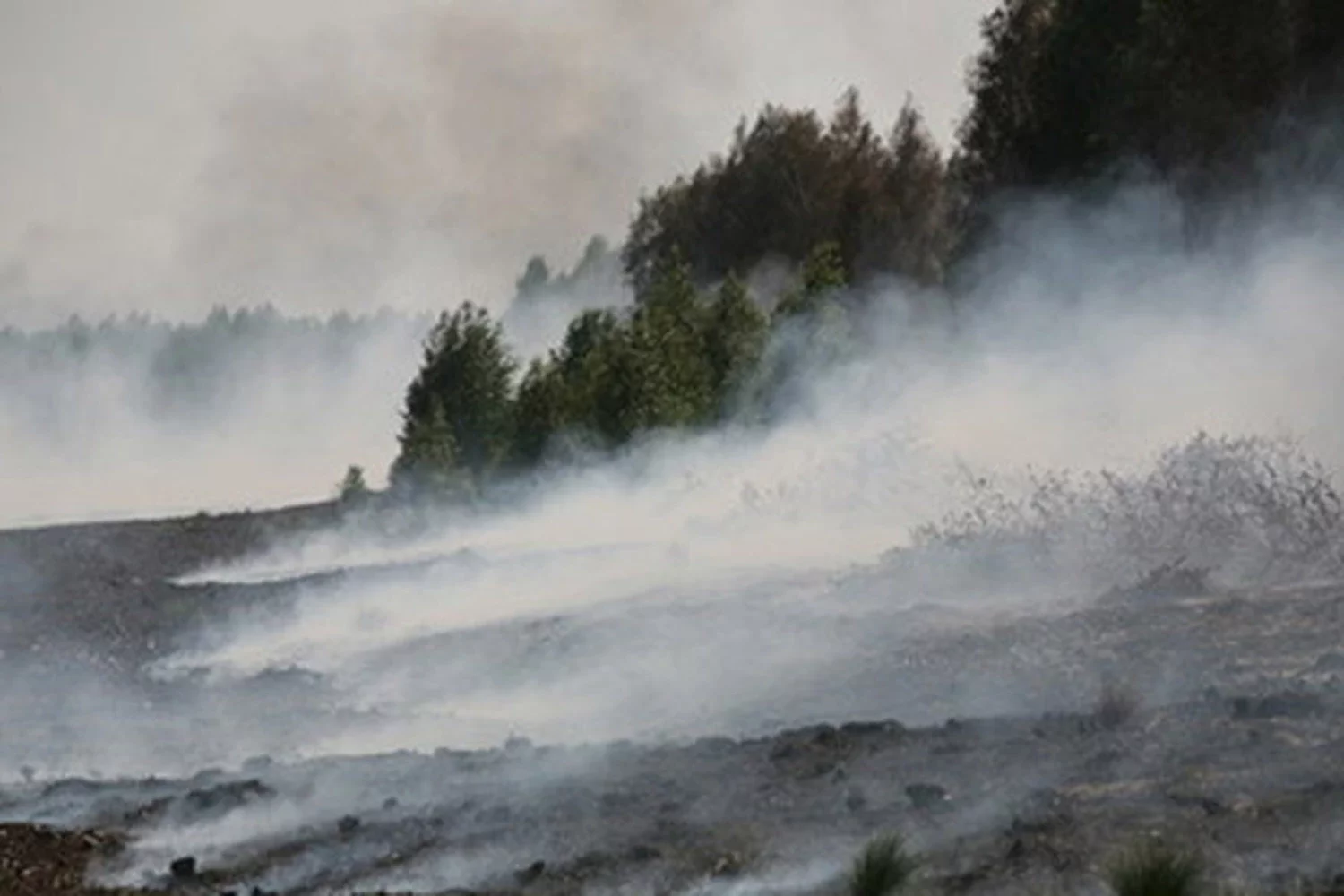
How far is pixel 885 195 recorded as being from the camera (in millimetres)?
73062

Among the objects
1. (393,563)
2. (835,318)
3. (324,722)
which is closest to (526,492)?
(393,563)

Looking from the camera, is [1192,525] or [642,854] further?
[1192,525]

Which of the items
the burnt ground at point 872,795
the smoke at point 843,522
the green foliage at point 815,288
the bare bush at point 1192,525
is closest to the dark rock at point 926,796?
the burnt ground at point 872,795

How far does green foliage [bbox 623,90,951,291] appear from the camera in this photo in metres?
69.9

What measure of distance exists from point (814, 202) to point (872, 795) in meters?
63.7

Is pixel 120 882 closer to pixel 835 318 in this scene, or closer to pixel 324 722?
pixel 324 722

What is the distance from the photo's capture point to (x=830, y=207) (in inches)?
3036

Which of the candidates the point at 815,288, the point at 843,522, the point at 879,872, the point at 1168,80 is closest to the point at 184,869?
the point at 879,872

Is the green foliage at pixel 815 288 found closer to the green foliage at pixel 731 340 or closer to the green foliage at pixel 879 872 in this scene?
the green foliage at pixel 731 340

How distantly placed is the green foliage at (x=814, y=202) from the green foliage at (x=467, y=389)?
13.1 metres

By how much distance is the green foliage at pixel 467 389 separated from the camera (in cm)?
6159

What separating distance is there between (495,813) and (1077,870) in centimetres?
644

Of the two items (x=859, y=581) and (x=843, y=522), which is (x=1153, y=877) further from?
(x=843, y=522)

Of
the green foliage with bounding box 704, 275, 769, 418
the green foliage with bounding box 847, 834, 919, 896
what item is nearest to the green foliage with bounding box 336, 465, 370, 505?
the green foliage with bounding box 704, 275, 769, 418
